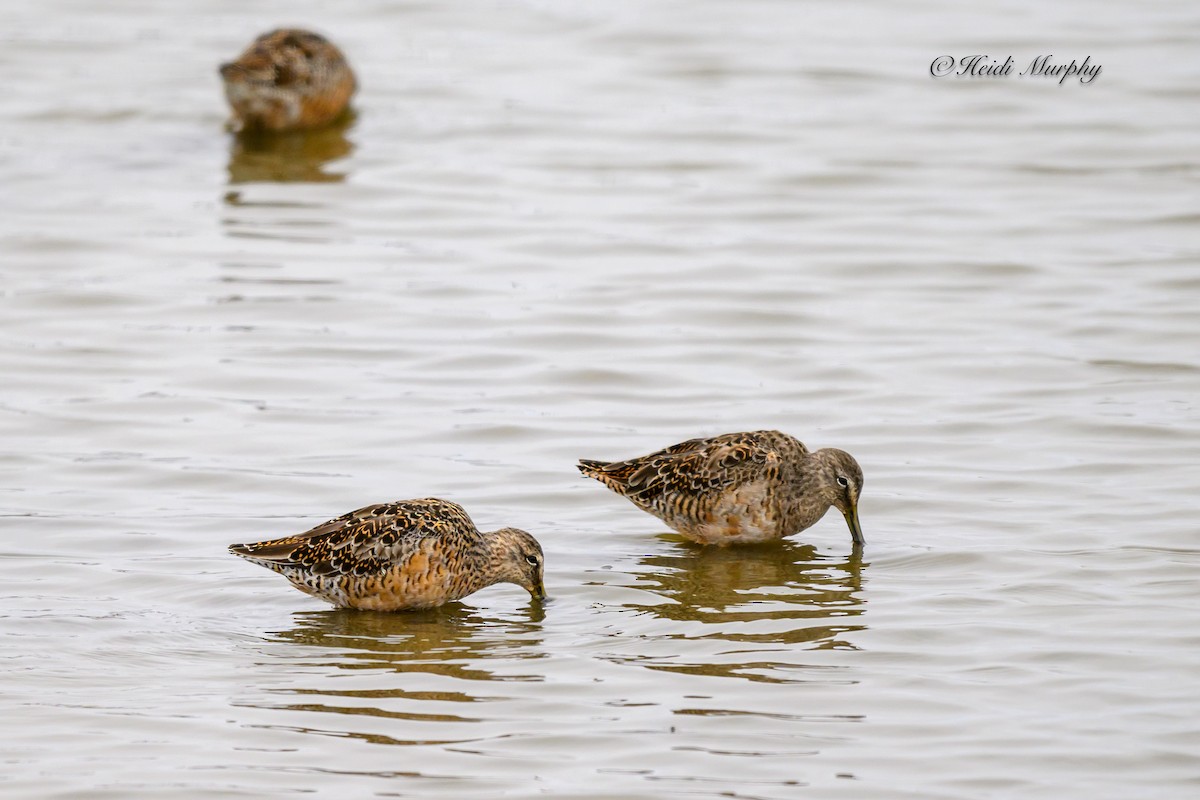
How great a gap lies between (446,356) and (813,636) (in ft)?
13.1

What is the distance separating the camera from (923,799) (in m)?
5.16

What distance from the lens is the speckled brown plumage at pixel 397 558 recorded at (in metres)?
6.84

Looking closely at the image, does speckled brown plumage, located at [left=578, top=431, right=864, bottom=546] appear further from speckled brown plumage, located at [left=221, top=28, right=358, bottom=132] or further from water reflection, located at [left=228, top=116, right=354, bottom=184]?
speckled brown plumage, located at [left=221, top=28, right=358, bottom=132]

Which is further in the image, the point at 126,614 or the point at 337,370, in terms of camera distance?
the point at 337,370

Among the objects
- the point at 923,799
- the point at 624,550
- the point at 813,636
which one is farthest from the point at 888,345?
the point at 923,799

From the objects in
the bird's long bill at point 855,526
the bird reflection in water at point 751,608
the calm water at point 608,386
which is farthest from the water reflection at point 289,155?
the bird's long bill at point 855,526

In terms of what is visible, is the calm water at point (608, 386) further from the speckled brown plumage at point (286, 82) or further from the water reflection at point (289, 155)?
the speckled brown plumage at point (286, 82)

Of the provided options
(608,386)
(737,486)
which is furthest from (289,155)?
(737,486)

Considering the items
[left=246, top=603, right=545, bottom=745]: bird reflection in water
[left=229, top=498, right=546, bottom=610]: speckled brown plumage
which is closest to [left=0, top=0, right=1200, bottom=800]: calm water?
[left=246, top=603, right=545, bottom=745]: bird reflection in water

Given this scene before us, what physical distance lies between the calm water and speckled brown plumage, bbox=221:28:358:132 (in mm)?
235

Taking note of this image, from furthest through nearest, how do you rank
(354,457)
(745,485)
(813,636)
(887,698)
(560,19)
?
(560,19)
(354,457)
(745,485)
(813,636)
(887,698)

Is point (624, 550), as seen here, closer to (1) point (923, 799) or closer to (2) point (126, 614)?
(2) point (126, 614)

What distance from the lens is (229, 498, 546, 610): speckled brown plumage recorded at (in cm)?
684

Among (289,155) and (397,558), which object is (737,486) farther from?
(289,155)
